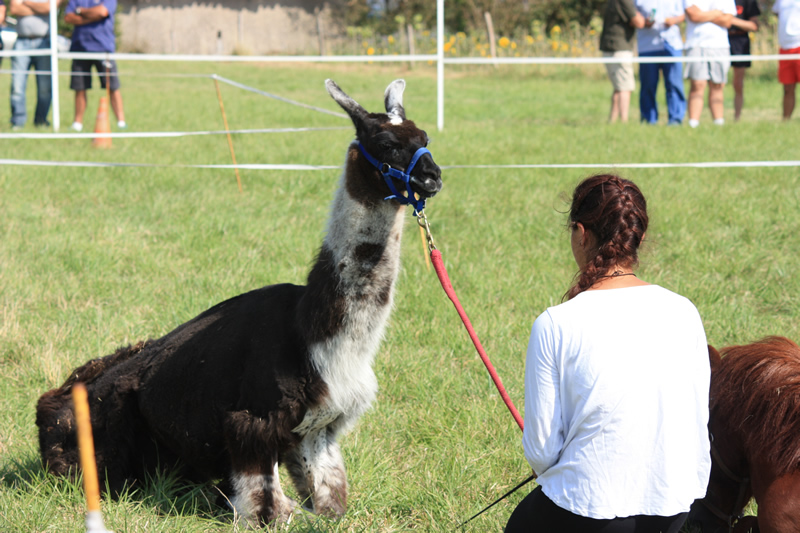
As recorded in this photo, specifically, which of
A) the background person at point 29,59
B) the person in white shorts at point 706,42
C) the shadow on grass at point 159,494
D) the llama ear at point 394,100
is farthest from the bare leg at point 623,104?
the shadow on grass at point 159,494

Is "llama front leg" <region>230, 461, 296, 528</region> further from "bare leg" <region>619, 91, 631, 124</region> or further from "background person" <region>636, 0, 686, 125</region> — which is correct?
"bare leg" <region>619, 91, 631, 124</region>

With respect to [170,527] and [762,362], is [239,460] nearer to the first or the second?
[170,527]

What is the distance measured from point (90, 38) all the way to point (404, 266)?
8112 millimetres

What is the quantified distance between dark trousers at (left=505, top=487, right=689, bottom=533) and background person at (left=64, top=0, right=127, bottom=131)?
10.8 metres

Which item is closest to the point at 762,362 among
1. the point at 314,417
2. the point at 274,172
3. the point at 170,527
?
the point at 314,417

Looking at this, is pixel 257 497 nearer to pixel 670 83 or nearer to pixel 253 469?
pixel 253 469

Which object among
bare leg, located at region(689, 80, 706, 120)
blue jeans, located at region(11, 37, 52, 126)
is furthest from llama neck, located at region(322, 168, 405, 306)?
blue jeans, located at region(11, 37, 52, 126)

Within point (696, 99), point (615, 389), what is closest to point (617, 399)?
point (615, 389)

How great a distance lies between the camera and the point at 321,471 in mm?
3133

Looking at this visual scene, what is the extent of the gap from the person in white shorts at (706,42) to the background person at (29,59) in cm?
942

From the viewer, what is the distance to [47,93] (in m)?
12.4

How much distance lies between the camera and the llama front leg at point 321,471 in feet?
10.2

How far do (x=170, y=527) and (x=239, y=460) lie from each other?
0.39m

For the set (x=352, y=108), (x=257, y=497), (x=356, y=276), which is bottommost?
(x=257, y=497)
